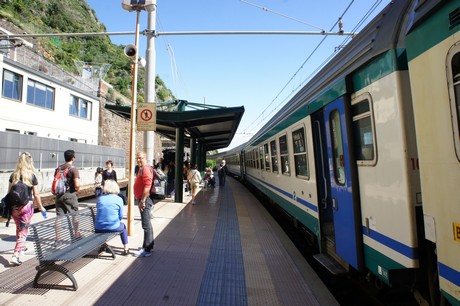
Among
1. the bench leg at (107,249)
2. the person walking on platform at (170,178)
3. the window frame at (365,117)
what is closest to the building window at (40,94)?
the person walking on platform at (170,178)

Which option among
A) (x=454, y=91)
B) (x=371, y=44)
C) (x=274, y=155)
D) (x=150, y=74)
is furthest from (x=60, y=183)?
(x=454, y=91)

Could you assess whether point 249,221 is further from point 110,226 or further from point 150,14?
point 150,14

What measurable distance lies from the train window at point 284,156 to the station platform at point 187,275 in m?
1.65

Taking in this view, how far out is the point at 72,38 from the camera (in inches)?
2420

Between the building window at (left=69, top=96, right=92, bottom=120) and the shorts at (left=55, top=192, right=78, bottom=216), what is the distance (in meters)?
20.4

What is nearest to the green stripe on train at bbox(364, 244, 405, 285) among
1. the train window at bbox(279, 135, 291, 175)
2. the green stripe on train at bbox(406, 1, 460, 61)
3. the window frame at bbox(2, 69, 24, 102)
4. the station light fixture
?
the green stripe on train at bbox(406, 1, 460, 61)

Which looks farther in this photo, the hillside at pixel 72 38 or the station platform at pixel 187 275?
the hillside at pixel 72 38

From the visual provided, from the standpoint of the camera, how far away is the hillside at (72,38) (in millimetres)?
44062

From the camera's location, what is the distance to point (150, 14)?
384 inches

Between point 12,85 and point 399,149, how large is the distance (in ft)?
69.6

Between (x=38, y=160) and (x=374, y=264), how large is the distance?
17.0 m

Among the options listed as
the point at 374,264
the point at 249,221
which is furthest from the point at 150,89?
the point at 374,264

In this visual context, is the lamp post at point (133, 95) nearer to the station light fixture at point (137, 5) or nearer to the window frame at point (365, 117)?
the station light fixture at point (137, 5)

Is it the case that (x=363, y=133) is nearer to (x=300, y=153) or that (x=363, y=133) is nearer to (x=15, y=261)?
(x=300, y=153)
